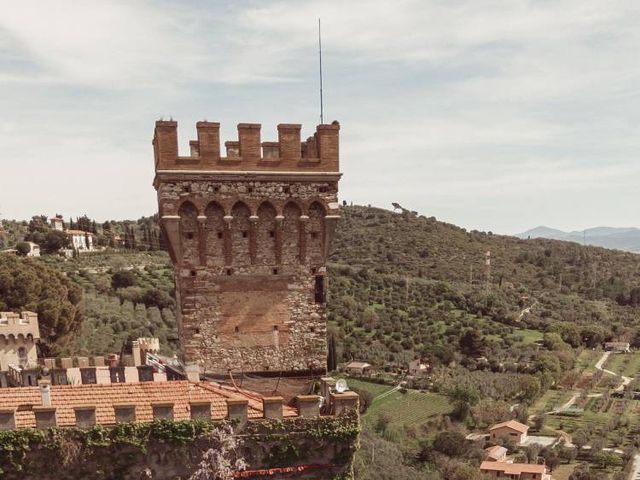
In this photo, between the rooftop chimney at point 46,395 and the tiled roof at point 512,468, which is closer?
the rooftop chimney at point 46,395

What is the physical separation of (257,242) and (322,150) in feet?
7.19

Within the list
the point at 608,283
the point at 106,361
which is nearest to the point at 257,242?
the point at 106,361

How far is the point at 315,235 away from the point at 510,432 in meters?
46.2

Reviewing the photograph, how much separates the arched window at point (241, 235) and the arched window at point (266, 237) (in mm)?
215

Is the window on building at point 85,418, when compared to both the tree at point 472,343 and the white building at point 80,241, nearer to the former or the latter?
the tree at point 472,343

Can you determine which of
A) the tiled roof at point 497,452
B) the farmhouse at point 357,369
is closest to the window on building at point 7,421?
the tiled roof at point 497,452

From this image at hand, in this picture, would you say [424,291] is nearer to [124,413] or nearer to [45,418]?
[124,413]

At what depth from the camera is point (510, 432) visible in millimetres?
50250

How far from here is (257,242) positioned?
10938 mm

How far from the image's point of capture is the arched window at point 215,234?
10.7 m

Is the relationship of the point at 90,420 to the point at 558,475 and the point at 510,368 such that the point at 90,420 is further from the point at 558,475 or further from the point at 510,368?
the point at 510,368

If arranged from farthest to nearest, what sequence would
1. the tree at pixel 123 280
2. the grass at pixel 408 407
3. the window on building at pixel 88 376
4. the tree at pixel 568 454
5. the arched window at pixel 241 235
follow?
the tree at pixel 123 280
the grass at pixel 408 407
the tree at pixel 568 454
the window on building at pixel 88 376
the arched window at pixel 241 235

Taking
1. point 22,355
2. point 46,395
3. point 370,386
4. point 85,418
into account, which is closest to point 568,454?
point 370,386

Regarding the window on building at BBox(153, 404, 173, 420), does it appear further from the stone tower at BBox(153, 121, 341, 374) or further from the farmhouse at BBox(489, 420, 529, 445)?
the farmhouse at BBox(489, 420, 529, 445)
